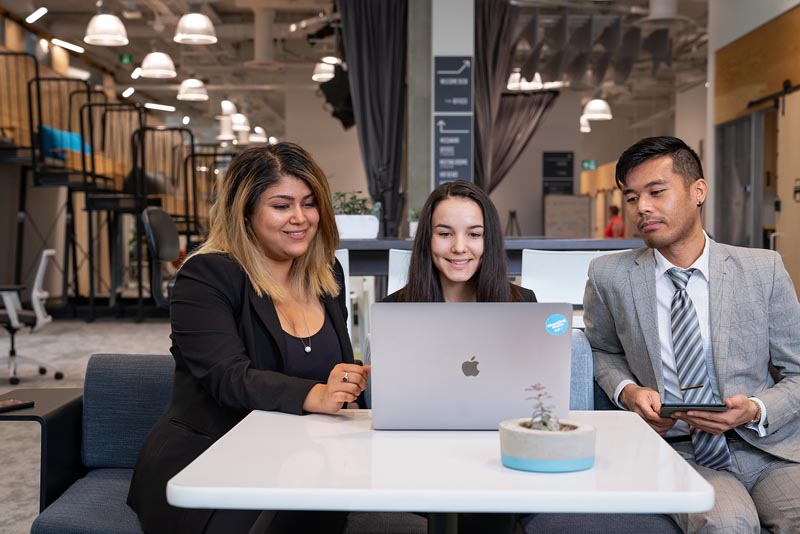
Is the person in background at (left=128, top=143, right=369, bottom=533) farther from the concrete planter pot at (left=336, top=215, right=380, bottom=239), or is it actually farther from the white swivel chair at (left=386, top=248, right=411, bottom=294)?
the concrete planter pot at (left=336, top=215, right=380, bottom=239)

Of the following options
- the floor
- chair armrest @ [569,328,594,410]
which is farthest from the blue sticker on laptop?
the floor

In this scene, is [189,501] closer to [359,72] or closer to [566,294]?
[566,294]

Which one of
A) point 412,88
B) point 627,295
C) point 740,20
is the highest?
point 740,20

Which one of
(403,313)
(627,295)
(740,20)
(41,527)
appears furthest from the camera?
(740,20)

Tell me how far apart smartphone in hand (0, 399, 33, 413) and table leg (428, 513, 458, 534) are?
118 centimetres

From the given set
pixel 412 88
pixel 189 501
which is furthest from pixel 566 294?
pixel 412 88

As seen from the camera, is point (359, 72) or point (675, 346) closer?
point (675, 346)

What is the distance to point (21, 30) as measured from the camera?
43.5 ft

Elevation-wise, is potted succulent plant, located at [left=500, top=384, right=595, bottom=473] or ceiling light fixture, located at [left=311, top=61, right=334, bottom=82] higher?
ceiling light fixture, located at [left=311, top=61, right=334, bottom=82]

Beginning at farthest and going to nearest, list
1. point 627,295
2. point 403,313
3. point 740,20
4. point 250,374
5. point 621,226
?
1. point 621,226
2. point 740,20
3. point 627,295
4. point 250,374
5. point 403,313

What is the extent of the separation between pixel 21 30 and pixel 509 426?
1355cm

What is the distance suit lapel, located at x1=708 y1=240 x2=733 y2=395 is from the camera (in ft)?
7.41

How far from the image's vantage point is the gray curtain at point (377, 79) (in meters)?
8.40

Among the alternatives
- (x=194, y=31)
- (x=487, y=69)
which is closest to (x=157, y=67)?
(x=194, y=31)
